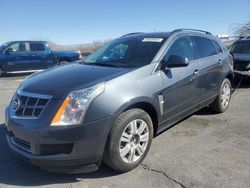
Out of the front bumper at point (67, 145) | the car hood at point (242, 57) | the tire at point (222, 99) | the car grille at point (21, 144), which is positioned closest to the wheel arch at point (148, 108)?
the front bumper at point (67, 145)

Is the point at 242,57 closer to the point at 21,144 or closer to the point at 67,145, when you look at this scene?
the point at 67,145

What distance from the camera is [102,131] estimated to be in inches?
137

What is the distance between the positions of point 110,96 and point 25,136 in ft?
3.50

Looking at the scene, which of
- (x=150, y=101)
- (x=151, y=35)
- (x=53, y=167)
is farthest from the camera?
(x=151, y=35)

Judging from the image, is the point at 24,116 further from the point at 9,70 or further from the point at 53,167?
the point at 9,70

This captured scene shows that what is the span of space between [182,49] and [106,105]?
2.12 meters

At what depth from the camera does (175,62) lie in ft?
14.5

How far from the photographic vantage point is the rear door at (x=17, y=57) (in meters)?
16.0

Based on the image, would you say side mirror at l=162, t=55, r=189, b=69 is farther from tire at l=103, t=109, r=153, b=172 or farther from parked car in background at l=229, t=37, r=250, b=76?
parked car in background at l=229, t=37, r=250, b=76

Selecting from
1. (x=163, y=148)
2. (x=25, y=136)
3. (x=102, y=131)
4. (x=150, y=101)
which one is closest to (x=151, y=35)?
(x=150, y=101)

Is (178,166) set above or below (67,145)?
below

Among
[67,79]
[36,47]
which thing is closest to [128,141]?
[67,79]

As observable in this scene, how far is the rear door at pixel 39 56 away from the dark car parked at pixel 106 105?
1226 centimetres

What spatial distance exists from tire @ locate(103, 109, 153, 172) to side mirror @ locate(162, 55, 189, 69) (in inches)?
34.9
